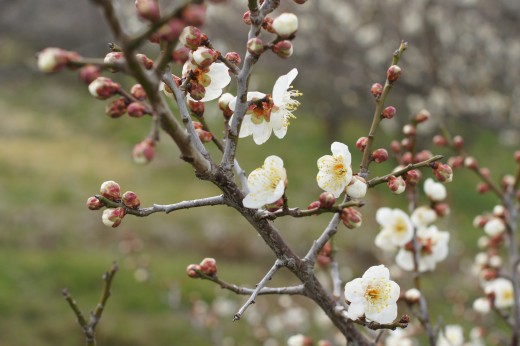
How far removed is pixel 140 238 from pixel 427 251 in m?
5.15

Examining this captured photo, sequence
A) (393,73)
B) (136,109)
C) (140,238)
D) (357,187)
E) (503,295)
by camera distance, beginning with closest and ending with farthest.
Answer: (136,109) → (357,187) → (393,73) → (503,295) → (140,238)

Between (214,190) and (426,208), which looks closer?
(426,208)

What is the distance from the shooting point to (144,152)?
2.97ft

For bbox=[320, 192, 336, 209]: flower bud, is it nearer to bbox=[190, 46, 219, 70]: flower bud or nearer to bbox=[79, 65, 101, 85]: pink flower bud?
bbox=[190, 46, 219, 70]: flower bud

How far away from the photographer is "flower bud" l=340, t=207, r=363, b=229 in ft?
3.77

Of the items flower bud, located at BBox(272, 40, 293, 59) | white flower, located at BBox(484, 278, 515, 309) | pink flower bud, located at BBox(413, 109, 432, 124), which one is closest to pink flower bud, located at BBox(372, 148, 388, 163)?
flower bud, located at BBox(272, 40, 293, 59)

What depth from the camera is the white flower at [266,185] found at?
1.13 m

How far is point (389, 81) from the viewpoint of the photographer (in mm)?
1351

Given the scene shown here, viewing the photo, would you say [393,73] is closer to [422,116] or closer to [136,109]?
[422,116]

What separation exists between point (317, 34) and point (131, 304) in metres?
4.14

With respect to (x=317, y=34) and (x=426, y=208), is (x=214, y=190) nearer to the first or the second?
(x=317, y=34)

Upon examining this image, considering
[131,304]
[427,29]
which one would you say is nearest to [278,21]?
[131,304]

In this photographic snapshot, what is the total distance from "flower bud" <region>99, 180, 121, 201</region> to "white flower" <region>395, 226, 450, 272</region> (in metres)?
1.10

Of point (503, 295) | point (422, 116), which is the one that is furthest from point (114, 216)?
point (503, 295)
